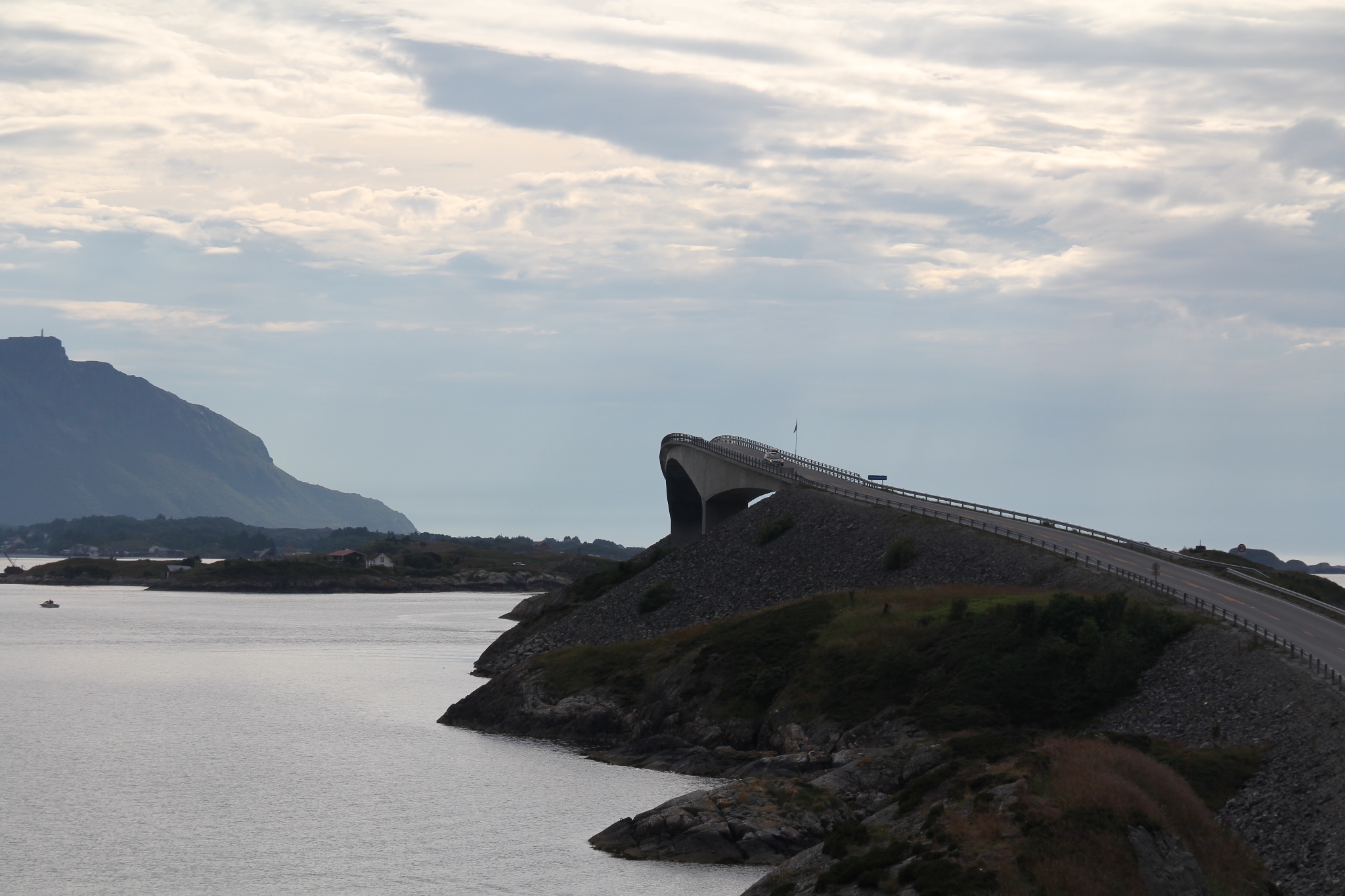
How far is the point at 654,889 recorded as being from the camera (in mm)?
43656

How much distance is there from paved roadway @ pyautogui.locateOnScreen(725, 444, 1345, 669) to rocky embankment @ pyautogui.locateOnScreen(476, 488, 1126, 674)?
17.2 ft

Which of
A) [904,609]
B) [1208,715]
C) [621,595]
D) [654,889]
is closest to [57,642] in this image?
[621,595]

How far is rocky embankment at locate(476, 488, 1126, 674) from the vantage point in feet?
277

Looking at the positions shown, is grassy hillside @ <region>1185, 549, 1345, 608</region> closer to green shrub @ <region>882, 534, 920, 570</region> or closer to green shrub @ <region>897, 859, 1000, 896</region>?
green shrub @ <region>882, 534, 920, 570</region>

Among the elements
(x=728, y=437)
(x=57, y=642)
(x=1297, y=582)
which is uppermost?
(x=728, y=437)

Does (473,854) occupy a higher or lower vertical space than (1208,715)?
lower

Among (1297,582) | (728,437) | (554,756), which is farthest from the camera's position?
(728,437)

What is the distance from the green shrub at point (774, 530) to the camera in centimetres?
10775

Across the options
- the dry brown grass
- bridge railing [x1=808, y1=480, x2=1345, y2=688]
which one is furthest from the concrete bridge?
the dry brown grass

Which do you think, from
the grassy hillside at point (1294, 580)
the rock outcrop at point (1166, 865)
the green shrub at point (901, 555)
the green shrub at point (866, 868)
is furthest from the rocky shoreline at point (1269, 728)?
the green shrub at point (901, 555)

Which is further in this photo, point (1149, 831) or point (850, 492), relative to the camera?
point (850, 492)

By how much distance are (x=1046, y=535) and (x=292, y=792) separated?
58995 millimetres

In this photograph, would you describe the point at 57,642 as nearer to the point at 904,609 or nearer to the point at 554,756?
the point at 554,756

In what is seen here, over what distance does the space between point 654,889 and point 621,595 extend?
6433 cm
